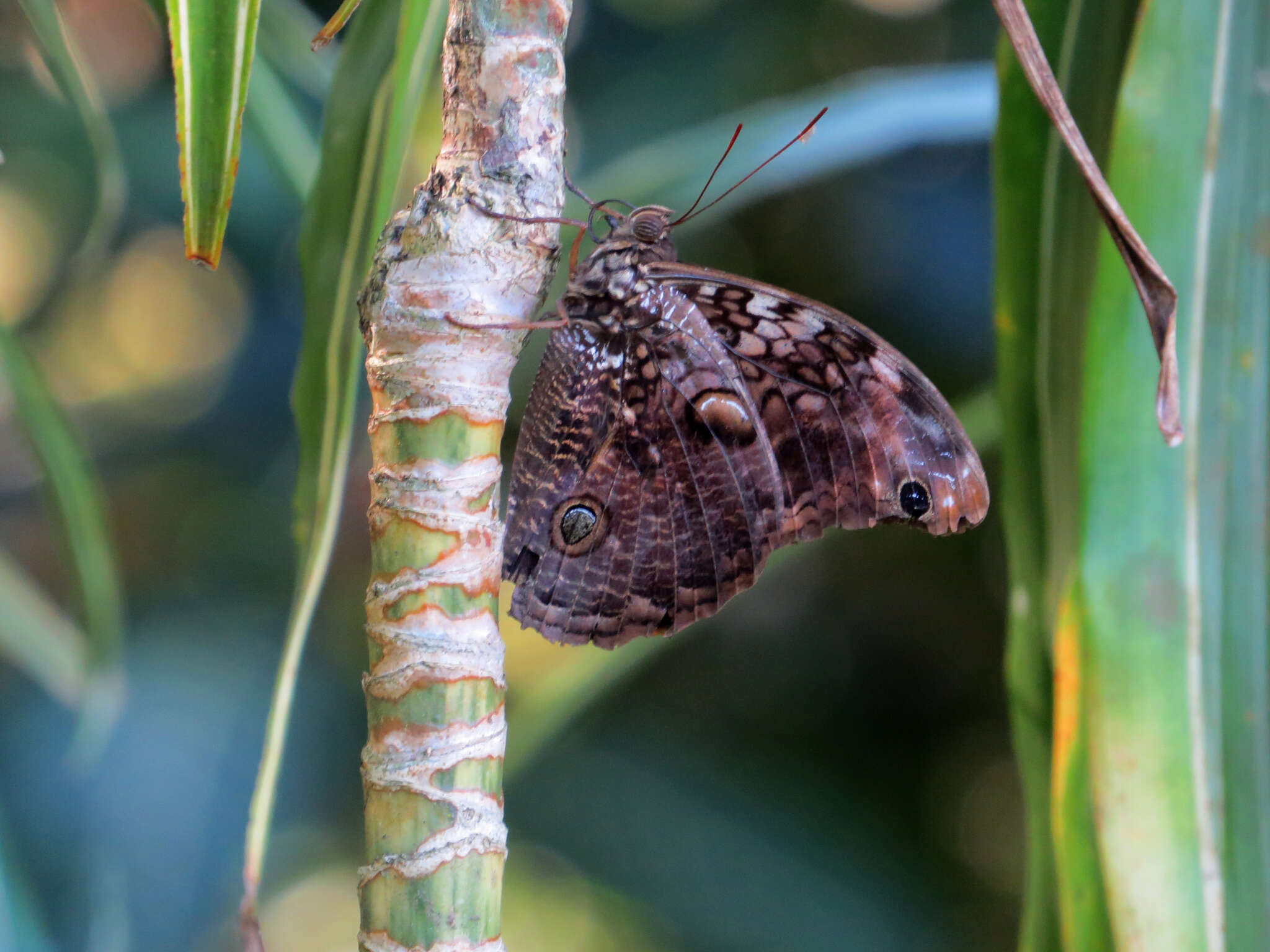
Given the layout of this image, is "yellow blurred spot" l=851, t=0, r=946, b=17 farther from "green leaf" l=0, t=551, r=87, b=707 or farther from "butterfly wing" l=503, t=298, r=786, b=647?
"green leaf" l=0, t=551, r=87, b=707

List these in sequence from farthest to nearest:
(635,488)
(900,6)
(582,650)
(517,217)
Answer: (900,6)
(582,650)
(635,488)
(517,217)

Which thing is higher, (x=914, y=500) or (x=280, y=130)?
(x=280, y=130)

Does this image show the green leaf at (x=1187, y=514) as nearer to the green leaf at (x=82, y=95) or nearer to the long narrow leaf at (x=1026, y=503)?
the long narrow leaf at (x=1026, y=503)

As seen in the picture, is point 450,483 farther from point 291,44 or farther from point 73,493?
point 291,44

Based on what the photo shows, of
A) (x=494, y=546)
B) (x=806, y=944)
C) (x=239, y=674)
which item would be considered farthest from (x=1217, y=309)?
(x=239, y=674)

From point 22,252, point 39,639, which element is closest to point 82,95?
point 39,639

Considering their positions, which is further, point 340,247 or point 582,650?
point 582,650
